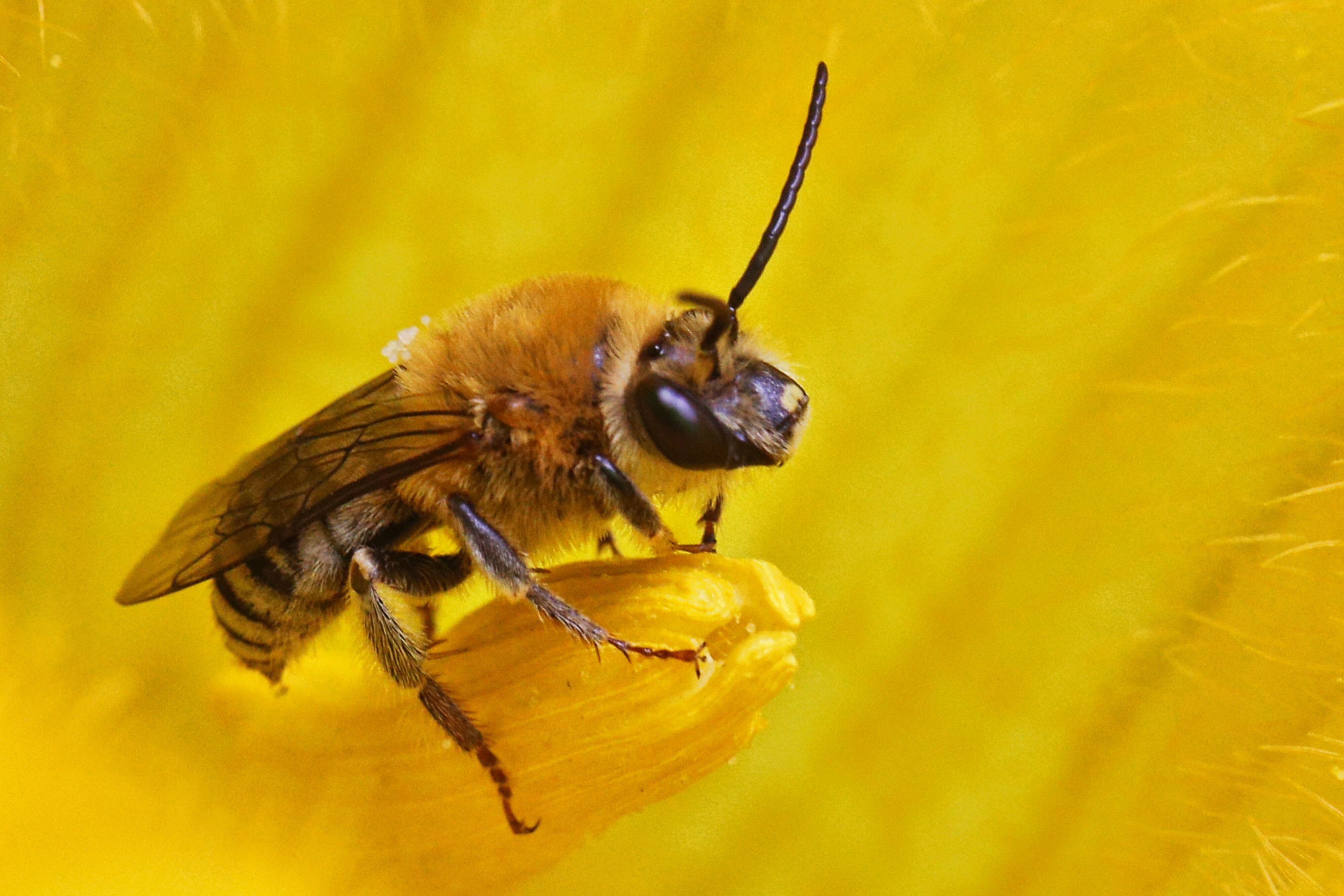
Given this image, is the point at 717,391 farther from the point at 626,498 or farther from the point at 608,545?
the point at 608,545

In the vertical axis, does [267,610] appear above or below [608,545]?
below

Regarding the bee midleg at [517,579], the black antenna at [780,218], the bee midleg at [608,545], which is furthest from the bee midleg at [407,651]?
the black antenna at [780,218]

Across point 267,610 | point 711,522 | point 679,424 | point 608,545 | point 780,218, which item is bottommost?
point 267,610

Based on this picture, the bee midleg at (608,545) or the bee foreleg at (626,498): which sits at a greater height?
the bee foreleg at (626,498)

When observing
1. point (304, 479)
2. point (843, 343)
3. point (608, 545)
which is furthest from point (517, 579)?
point (843, 343)

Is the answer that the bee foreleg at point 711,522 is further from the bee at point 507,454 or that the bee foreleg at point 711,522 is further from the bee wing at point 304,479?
the bee wing at point 304,479

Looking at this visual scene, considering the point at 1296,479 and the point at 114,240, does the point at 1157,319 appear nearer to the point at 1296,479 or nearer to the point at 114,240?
the point at 1296,479

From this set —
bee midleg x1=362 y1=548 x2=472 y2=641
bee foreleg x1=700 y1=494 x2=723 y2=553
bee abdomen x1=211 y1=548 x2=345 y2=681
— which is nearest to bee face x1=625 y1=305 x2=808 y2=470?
bee foreleg x1=700 y1=494 x2=723 y2=553
